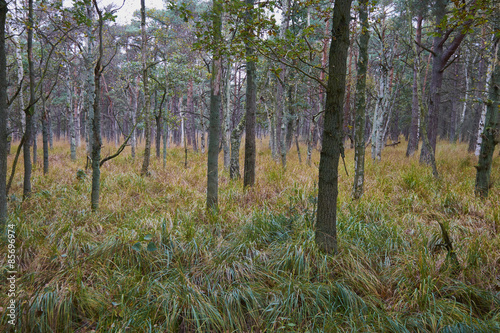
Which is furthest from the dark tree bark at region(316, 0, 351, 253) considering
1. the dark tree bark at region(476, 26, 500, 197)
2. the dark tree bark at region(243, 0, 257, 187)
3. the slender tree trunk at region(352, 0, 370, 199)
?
the dark tree bark at region(476, 26, 500, 197)

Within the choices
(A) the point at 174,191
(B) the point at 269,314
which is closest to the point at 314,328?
(B) the point at 269,314

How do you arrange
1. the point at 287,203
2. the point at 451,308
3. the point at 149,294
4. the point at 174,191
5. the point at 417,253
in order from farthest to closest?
the point at 174,191 → the point at 287,203 → the point at 417,253 → the point at 149,294 → the point at 451,308

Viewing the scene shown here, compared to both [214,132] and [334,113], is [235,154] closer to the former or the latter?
[214,132]

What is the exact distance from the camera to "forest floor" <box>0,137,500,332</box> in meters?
2.40

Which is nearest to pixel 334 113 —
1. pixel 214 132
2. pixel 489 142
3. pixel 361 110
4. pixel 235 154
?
pixel 214 132

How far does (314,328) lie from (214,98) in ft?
12.4

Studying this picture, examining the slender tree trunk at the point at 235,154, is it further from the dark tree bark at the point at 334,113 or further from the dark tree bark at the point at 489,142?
the dark tree bark at the point at 489,142

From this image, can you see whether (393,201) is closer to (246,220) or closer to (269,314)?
(246,220)

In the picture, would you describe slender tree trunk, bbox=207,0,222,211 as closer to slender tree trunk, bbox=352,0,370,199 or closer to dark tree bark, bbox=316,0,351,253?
dark tree bark, bbox=316,0,351,253

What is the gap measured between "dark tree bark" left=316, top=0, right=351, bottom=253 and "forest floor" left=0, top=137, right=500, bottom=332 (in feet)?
2.44

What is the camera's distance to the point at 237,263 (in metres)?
3.14

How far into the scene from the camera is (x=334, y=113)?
2.69 metres

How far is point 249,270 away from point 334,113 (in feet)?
6.85

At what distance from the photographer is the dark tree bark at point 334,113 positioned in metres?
2.60
